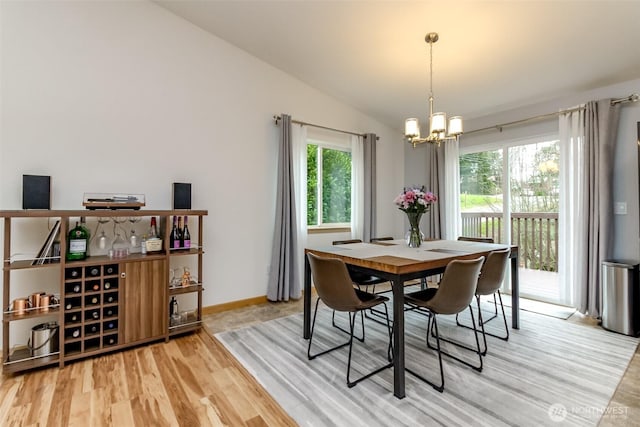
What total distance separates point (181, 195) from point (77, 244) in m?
0.86

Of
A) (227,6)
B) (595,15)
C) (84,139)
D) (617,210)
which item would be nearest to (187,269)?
(84,139)

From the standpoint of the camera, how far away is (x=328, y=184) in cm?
428

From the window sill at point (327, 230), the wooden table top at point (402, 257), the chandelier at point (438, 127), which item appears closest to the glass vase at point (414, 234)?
the wooden table top at point (402, 257)

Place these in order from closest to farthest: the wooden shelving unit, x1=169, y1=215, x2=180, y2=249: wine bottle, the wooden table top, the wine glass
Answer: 1. the wooden table top
2. the wooden shelving unit
3. the wine glass
4. x1=169, y1=215, x2=180, y2=249: wine bottle

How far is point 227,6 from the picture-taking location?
271 cm

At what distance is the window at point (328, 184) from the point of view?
13.5ft

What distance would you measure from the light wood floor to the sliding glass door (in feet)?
5.14

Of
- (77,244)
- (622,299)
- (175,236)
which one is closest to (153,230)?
(175,236)

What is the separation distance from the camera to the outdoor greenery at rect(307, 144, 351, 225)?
4.10 m

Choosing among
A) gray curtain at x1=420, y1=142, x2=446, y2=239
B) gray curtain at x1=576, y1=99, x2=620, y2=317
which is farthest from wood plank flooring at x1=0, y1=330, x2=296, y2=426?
gray curtain at x1=420, y1=142, x2=446, y2=239

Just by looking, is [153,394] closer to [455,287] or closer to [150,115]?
[455,287]

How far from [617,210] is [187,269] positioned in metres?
4.30

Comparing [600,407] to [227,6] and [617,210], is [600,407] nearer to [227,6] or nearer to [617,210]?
[617,210]

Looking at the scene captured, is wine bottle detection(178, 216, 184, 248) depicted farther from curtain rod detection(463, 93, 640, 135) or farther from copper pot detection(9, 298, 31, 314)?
Answer: curtain rod detection(463, 93, 640, 135)
